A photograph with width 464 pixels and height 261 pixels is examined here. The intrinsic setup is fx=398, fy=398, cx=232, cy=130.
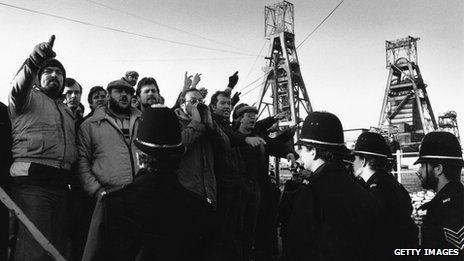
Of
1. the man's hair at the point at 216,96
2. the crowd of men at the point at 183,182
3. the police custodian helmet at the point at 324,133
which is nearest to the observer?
the crowd of men at the point at 183,182

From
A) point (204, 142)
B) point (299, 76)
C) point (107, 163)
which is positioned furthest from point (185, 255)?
point (299, 76)

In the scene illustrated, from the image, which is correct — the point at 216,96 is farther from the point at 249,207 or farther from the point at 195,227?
the point at 195,227

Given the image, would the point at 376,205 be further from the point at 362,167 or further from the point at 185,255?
the point at 362,167

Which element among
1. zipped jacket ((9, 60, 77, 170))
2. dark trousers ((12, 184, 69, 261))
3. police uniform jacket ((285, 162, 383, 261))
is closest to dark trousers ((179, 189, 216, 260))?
police uniform jacket ((285, 162, 383, 261))

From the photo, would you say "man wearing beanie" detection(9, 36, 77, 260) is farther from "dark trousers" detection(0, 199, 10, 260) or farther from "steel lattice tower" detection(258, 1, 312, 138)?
"steel lattice tower" detection(258, 1, 312, 138)

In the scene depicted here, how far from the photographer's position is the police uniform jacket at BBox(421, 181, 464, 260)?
2.92 m

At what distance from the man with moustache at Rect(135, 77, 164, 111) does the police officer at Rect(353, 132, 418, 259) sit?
220 cm

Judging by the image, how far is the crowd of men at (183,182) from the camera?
1.93 metres

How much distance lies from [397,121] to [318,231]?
4601 cm

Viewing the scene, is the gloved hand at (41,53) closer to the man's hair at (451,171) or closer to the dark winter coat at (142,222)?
the dark winter coat at (142,222)

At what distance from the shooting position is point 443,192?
3.16 m

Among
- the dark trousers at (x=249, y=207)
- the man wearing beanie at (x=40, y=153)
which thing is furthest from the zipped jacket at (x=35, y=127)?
the dark trousers at (x=249, y=207)

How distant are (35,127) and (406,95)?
46.1m

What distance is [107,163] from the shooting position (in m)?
3.56
